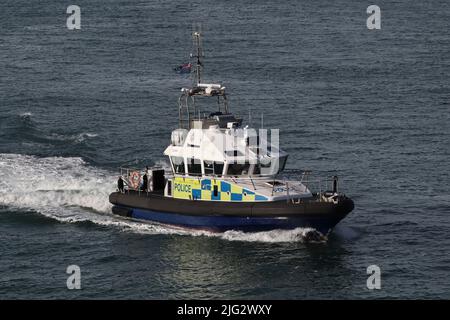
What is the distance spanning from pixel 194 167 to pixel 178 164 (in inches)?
49.3

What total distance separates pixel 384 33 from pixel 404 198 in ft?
179

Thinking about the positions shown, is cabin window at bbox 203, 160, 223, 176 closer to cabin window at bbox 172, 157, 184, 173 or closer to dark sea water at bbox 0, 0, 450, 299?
cabin window at bbox 172, 157, 184, 173

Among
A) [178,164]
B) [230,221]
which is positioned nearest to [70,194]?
[178,164]

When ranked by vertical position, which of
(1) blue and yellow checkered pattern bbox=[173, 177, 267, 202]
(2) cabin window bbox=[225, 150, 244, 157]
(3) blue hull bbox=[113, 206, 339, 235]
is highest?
(2) cabin window bbox=[225, 150, 244, 157]

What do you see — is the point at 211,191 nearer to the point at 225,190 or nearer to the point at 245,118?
the point at 225,190

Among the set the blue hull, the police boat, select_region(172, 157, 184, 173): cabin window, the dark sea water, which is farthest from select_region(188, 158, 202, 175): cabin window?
the dark sea water

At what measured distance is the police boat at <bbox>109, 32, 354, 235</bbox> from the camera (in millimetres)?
52156

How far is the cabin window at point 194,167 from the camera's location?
55.2m

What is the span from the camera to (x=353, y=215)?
5684 cm

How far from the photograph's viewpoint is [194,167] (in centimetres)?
5547

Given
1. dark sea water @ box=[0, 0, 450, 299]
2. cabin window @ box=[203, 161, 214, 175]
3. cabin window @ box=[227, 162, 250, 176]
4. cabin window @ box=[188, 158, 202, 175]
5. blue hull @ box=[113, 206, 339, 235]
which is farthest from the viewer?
cabin window @ box=[188, 158, 202, 175]
